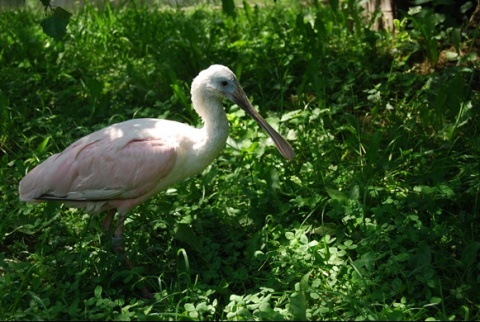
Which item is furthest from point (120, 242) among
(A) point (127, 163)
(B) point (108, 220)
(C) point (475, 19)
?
(C) point (475, 19)

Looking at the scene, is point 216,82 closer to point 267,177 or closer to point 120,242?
point 267,177

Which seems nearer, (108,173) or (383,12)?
(108,173)

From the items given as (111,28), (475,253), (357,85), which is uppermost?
(111,28)

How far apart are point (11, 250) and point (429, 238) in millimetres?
2542

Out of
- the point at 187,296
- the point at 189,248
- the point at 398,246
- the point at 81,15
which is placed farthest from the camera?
the point at 81,15

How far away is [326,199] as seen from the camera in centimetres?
502

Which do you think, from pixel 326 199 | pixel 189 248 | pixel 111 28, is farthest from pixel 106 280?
pixel 111 28

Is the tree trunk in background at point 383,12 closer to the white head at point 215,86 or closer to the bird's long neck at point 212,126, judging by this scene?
the white head at point 215,86

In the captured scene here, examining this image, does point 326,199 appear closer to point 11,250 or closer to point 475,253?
point 475,253

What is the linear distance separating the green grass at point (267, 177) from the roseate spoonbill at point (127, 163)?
27cm

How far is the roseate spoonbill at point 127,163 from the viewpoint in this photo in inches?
186

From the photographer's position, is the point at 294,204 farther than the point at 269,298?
Yes

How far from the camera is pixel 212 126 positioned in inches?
192

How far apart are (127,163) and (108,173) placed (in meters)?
0.13
